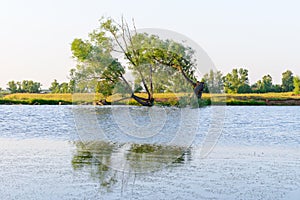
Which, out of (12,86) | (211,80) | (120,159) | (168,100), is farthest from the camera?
(12,86)

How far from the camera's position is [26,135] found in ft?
69.0

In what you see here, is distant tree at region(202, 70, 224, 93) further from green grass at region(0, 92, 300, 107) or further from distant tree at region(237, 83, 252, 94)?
distant tree at region(237, 83, 252, 94)

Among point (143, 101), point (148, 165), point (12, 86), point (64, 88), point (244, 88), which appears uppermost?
point (12, 86)

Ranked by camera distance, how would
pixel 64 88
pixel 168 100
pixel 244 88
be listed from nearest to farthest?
pixel 168 100 < pixel 64 88 < pixel 244 88

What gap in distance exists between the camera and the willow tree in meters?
38.8

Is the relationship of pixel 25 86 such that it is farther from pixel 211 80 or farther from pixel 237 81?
pixel 211 80

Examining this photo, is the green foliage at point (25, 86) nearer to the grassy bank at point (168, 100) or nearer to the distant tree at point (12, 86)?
the distant tree at point (12, 86)

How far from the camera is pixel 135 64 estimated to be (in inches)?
1580

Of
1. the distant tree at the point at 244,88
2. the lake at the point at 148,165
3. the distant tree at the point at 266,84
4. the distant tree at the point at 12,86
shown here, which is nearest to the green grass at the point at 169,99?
the lake at the point at 148,165

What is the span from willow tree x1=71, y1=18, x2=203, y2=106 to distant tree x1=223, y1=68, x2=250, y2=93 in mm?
42698

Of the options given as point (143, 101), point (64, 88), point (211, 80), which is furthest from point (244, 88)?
point (143, 101)

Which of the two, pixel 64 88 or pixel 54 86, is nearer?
pixel 64 88

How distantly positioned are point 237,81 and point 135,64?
52249mm

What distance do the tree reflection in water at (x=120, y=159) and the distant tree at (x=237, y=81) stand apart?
67279mm
